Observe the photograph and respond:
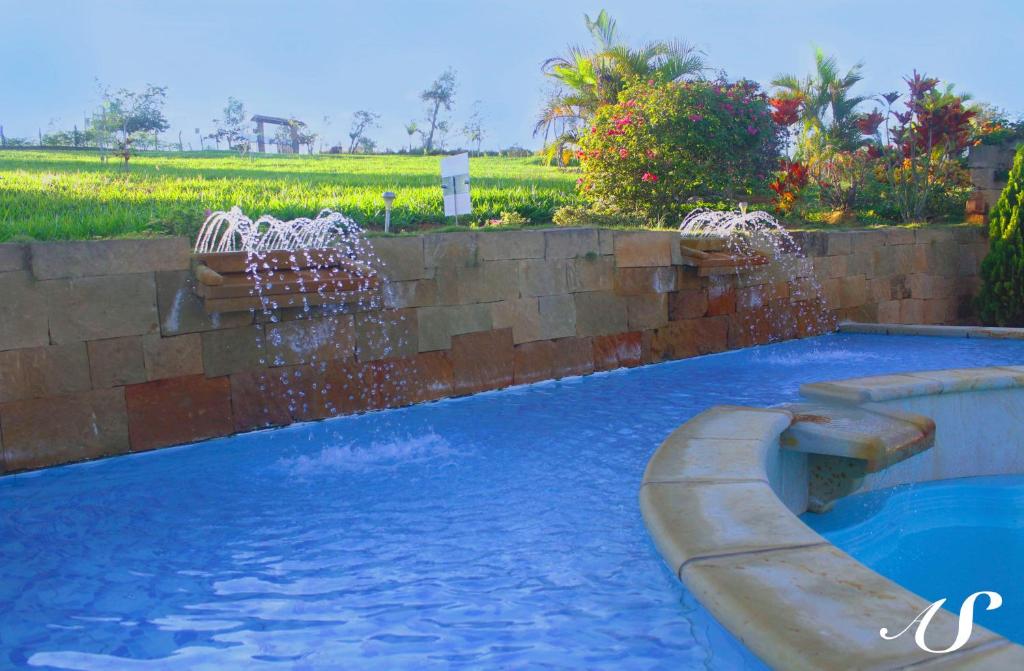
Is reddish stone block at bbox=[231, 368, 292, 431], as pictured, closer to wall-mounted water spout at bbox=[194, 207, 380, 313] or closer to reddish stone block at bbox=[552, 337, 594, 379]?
wall-mounted water spout at bbox=[194, 207, 380, 313]

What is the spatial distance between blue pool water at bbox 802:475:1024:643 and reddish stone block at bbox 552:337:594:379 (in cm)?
270

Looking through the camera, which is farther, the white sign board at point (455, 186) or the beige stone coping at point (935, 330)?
the beige stone coping at point (935, 330)

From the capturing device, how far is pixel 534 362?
6.14 m

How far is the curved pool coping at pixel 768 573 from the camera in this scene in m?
1.81

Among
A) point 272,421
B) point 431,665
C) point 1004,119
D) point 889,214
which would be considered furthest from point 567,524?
point 1004,119

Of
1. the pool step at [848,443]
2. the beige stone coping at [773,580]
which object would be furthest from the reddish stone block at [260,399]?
the pool step at [848,443]

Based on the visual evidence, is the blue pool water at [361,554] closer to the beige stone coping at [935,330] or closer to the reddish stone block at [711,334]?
the reddish stone block at [711,334]

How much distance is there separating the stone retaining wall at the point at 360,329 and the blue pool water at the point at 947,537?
8.92ft

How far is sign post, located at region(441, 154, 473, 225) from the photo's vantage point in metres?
6.62

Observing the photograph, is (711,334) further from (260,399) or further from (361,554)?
(361,554)

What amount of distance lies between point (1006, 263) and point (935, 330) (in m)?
1.83

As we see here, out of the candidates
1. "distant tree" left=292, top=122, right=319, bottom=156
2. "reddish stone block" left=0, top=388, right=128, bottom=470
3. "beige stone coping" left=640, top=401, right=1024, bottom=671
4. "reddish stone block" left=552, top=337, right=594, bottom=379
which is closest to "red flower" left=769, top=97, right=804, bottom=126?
"reddish stone block" left=552, top=337, right=594, bottom=379

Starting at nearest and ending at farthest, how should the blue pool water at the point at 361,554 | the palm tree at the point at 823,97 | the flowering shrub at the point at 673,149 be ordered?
1. the blue pool water at the point at 361,554
2. the flowering shrub at the point at 673,149
3. the palm tree at the point at 823,97

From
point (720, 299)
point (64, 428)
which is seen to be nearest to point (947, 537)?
point (720, 299)
